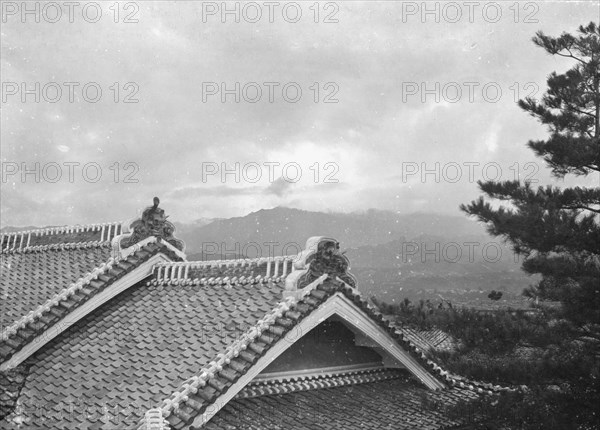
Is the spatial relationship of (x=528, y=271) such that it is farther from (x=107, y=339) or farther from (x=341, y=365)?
(x=107, y=339)

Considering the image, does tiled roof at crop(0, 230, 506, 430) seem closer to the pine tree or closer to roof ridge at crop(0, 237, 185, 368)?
roof ridge at crop(0, 237, 185, 368)

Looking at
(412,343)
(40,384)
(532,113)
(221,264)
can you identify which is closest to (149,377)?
(40,384)

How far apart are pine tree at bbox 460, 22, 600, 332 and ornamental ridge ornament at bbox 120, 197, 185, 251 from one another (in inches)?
254

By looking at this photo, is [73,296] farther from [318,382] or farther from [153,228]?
[318,382]

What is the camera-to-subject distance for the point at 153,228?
1305 cm

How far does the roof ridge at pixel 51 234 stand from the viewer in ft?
47.3

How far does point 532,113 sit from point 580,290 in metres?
4.17

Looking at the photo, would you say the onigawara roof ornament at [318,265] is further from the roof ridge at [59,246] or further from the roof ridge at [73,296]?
the roof ridge at [59,246]

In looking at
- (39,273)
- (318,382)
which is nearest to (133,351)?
(318,382)

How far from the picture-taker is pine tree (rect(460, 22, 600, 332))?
1138cm

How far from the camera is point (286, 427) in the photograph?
8711 millimetres

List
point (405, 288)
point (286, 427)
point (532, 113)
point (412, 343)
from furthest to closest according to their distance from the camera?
point (405, 288)
point (532, 113)
point (412, 343)
point (286, 427)

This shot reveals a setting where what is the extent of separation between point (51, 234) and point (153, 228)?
15.2ft

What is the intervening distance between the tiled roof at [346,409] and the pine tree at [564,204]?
9.65 ft
